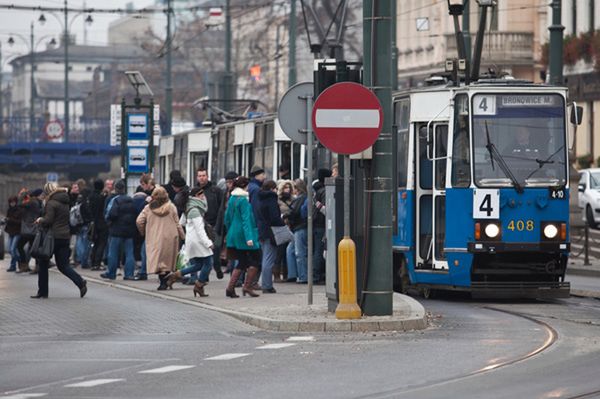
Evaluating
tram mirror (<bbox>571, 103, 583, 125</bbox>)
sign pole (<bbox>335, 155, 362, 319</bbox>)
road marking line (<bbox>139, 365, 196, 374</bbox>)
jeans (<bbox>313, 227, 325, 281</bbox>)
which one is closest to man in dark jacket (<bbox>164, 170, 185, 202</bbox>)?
jeans (<bbox>313, 227, 325, 281</bbox>)

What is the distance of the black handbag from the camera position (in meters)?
22.4

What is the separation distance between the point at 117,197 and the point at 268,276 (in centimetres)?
523

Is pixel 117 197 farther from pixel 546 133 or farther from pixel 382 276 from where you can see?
pixel 382 276

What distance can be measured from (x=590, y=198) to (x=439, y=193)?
68.0 feet

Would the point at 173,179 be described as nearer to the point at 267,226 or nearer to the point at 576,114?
the point at 267,226

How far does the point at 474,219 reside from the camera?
22.1m

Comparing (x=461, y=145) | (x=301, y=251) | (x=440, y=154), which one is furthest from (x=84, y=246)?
(x=461, y=145)

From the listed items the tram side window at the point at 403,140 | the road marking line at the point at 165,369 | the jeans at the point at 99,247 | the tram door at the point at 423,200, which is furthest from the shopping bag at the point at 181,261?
the road marking line at the point at 165,369

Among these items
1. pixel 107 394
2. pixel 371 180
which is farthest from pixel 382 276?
pixel 107 394

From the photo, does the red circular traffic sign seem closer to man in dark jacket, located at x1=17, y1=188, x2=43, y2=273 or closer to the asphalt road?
the asphalt road

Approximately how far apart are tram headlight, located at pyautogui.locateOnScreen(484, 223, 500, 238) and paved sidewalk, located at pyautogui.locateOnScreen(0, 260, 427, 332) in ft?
5.05

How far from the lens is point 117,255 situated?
28.0 metres

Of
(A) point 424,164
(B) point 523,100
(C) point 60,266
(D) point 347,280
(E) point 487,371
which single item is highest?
(B) point 523,100

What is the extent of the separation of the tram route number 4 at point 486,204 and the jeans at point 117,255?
24.3 ft
